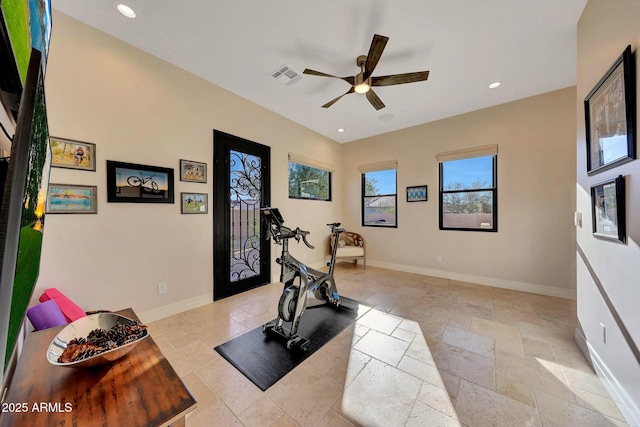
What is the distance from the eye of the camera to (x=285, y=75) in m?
2.88

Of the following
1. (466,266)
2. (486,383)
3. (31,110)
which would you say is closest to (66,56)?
(31,110)

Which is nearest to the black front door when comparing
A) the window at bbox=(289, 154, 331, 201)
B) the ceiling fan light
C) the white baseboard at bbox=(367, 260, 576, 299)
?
the window at bbox=(289, 154, 331, 201)

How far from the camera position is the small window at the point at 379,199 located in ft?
16.2

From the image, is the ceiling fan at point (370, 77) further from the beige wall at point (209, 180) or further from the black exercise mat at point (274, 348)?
the black exercise mat at point (274, 348)

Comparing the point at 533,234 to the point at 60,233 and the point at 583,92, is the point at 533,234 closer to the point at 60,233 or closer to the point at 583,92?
the point at 583,92

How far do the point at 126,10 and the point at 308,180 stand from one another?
3385 mm

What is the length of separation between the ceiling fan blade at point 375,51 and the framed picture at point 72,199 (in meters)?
2.98

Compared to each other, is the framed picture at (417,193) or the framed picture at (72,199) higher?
the framed picture at (417,193)

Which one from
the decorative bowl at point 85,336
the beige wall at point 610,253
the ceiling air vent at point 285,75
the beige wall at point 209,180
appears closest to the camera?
the decorative bowl at point 85,336

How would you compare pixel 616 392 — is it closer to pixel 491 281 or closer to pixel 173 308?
pixel 491 281

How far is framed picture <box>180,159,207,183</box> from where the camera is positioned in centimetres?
283

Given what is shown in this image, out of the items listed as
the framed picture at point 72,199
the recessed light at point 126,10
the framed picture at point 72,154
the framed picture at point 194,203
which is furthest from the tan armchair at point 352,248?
the recessed light at point 126,10

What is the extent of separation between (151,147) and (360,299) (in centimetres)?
330

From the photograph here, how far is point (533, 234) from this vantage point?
3.46 m
